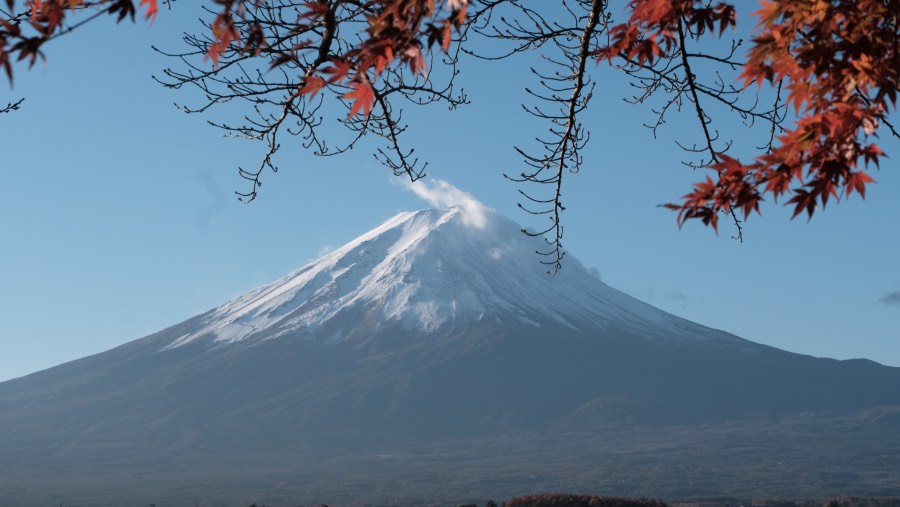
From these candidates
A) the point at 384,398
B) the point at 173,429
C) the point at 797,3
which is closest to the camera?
the point at 797,3

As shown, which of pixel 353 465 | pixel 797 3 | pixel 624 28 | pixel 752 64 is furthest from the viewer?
pixel 353 465

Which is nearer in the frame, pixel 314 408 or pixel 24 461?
pixel 24 461

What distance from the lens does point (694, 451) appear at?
156000 millimetres

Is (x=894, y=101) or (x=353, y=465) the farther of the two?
(x=353, y=465)

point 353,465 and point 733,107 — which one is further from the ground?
point 733,107

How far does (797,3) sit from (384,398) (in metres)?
187

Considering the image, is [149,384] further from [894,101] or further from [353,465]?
[894,101]

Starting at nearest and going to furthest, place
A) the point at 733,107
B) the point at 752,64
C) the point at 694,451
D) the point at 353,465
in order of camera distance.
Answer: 1. the point at 752,64
2. the point at 733,107
3. the point at 353,465
4. the point at 694,451

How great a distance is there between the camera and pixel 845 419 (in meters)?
193

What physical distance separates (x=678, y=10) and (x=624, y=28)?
0.51 metres

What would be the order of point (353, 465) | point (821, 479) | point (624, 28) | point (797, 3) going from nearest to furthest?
point (797, 3) → point (624, 28) → point (821, 479) → point (353, 465)

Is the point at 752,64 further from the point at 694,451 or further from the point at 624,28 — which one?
the point at 694,451

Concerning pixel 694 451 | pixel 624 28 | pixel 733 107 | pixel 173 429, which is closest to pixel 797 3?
pixel 624 28

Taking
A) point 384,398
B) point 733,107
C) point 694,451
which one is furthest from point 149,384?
point 733,107
